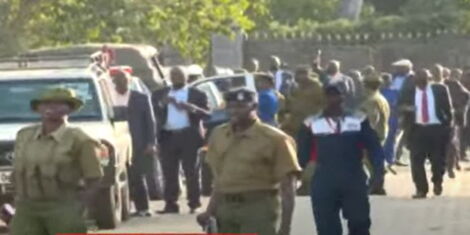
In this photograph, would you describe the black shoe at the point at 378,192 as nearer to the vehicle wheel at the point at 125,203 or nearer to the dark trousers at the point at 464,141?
the vehicle wheel at the point at 125,203

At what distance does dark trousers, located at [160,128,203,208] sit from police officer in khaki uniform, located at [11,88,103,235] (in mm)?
8828

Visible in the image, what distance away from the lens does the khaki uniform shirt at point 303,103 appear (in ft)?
72.4

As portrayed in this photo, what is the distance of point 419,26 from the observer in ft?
168

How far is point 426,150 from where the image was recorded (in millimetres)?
22453

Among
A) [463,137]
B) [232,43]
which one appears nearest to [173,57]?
[232,43]

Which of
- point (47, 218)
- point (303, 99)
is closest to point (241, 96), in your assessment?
point (47, 218)

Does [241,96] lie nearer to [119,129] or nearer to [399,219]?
[399,219]

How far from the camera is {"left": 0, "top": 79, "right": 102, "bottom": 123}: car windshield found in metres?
19.7

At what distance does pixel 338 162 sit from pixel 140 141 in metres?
7.77

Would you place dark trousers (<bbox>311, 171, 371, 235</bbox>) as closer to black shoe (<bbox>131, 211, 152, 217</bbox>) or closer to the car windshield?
the car windshield

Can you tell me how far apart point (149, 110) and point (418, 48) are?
26.8m

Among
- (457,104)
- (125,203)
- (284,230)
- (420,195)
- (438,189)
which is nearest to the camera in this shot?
(284,230)

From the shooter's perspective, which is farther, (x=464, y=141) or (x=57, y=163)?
(x=464, y=141)

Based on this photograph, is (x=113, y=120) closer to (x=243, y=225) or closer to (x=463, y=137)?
(x=243, y=225)
